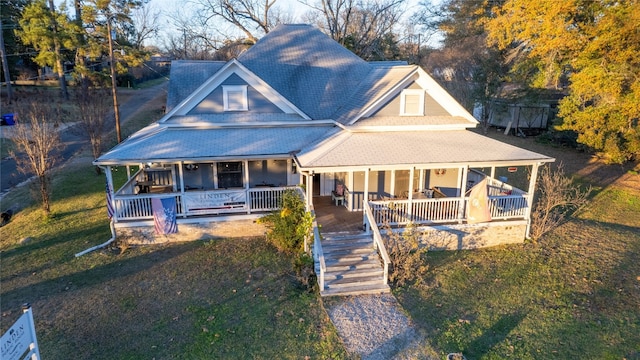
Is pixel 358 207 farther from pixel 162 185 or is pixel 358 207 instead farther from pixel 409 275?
pixel 162 185

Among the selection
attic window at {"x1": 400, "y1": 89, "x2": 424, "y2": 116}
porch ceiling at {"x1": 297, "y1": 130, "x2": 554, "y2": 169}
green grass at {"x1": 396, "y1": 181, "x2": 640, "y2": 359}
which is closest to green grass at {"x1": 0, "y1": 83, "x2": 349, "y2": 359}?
green grass at {"x1": 396, "y1": 181, "x2": 640, "y2": 359}

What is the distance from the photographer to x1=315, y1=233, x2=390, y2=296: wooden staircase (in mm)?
11109

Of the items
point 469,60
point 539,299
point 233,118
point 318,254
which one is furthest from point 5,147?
point 469,60

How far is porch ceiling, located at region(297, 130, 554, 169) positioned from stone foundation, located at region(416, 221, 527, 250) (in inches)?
89.5

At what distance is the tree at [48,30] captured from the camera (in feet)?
114

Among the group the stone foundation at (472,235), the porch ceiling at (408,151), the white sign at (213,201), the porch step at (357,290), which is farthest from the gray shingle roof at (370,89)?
the porch step at (357,290)

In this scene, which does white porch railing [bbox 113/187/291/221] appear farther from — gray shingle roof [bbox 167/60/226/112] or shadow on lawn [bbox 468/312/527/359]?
shadow on lawn [bbox 468/312/527/359]

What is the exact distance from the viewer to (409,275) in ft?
38.3

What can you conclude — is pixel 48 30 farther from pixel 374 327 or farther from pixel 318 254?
pixel 374 327

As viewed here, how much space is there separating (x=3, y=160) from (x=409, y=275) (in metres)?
26.4

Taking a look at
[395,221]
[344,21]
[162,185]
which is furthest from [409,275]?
[344,21]

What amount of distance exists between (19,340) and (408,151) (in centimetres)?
1158

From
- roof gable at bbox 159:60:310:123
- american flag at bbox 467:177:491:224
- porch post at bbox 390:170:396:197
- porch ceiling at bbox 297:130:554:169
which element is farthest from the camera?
roof gable at bbox 159:60:310:123

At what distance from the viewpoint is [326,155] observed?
13.5 m
